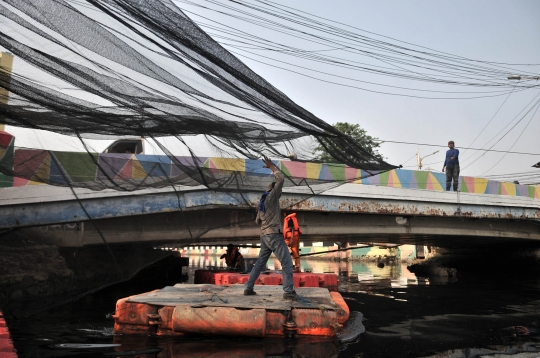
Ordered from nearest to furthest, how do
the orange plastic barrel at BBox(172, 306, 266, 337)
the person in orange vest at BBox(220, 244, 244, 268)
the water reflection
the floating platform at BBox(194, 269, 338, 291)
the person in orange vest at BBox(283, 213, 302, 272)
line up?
1. the water reflection
2. the orange plastic barrel at BBox(172, 306, 266, 337)
3. the floating platform at BBox(194, 269, 338, 291)
4. the person in orange vest at BBox(283, 213, 302, 272)
5. the person in orange vest at BBox(220, 244, 244, 268)

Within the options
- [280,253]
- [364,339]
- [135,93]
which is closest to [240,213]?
[280,253]

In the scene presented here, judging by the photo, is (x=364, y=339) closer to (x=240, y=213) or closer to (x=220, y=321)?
(x=220, y=321)

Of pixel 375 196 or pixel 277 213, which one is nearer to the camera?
pixel 277 213

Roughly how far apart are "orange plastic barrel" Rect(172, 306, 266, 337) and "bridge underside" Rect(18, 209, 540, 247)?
2222mm

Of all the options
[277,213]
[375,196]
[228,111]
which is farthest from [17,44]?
[375,196]

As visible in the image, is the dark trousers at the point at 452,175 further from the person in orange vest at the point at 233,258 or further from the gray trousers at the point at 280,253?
the gray trousers at the point at 280,253

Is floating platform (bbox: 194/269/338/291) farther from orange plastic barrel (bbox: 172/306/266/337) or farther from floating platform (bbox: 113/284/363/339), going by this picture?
orange plastic barrel (bbox: 172/306/266/337)

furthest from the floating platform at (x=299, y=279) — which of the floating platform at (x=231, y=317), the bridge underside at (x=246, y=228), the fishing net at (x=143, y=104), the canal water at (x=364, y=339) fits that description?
the floating platform at (x=231, y=317)

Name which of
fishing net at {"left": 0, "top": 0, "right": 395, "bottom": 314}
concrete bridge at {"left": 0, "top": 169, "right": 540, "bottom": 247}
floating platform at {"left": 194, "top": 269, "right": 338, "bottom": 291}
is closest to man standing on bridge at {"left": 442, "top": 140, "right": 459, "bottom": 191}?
concrete bridge at {"left": 0, "top": 169, "right": 540, "bottom": 247}

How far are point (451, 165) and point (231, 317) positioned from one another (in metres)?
15.9

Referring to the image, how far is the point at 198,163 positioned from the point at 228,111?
1.62 metres

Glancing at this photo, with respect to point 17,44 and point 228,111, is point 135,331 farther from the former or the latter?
point 17,44

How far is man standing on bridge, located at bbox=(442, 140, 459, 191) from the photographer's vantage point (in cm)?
1930

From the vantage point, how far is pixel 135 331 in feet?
22.9
